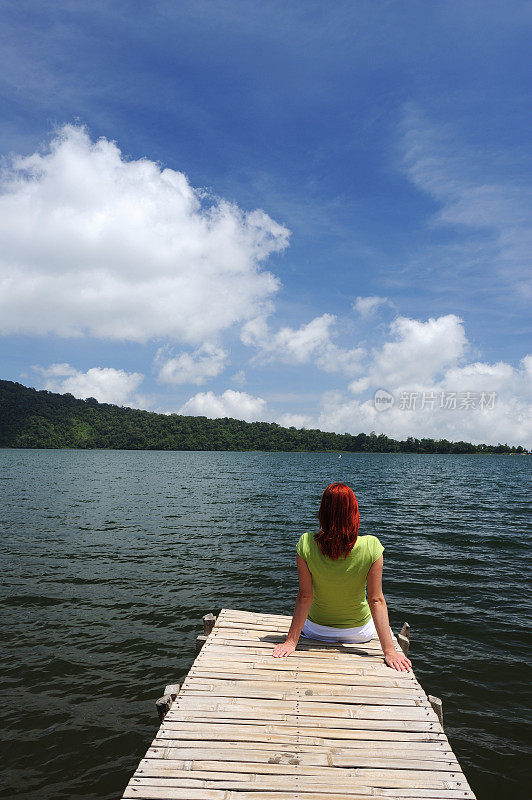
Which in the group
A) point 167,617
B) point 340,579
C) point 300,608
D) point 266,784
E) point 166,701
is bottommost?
point 167,617

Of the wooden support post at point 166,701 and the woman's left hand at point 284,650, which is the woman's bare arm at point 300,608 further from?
the wooden support post at point 166,701

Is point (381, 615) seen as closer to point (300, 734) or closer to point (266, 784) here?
point (300, 734)

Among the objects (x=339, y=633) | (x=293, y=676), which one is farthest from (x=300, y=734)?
(x=339, y=633)

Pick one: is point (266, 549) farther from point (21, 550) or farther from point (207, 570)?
point (21, 550)

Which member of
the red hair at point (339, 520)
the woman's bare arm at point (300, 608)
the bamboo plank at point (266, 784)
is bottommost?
the bamboo plank at point (266, 784)

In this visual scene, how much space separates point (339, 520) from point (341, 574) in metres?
0.95

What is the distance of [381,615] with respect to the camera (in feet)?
21.8

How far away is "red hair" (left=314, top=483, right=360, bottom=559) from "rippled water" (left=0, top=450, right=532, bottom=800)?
4.95 meters

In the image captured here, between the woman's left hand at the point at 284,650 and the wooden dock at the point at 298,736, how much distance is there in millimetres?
81

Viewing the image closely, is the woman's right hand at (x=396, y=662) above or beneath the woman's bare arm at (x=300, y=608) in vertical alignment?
beneath

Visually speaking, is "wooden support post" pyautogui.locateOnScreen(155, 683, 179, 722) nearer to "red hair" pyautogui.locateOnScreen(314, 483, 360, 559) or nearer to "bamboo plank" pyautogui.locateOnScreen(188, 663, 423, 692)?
"bamboo plank" pyautogui.locateOnScreen(188, 663, 423, 692)

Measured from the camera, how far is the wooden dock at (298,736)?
4477 mm

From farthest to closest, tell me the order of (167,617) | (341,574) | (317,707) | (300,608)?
(167,617)
(300,608)
(341,574)
(317,707)

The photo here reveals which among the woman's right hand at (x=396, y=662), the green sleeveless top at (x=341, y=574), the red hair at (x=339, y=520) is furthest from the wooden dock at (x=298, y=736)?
the red hair at (x=339, y=520)
